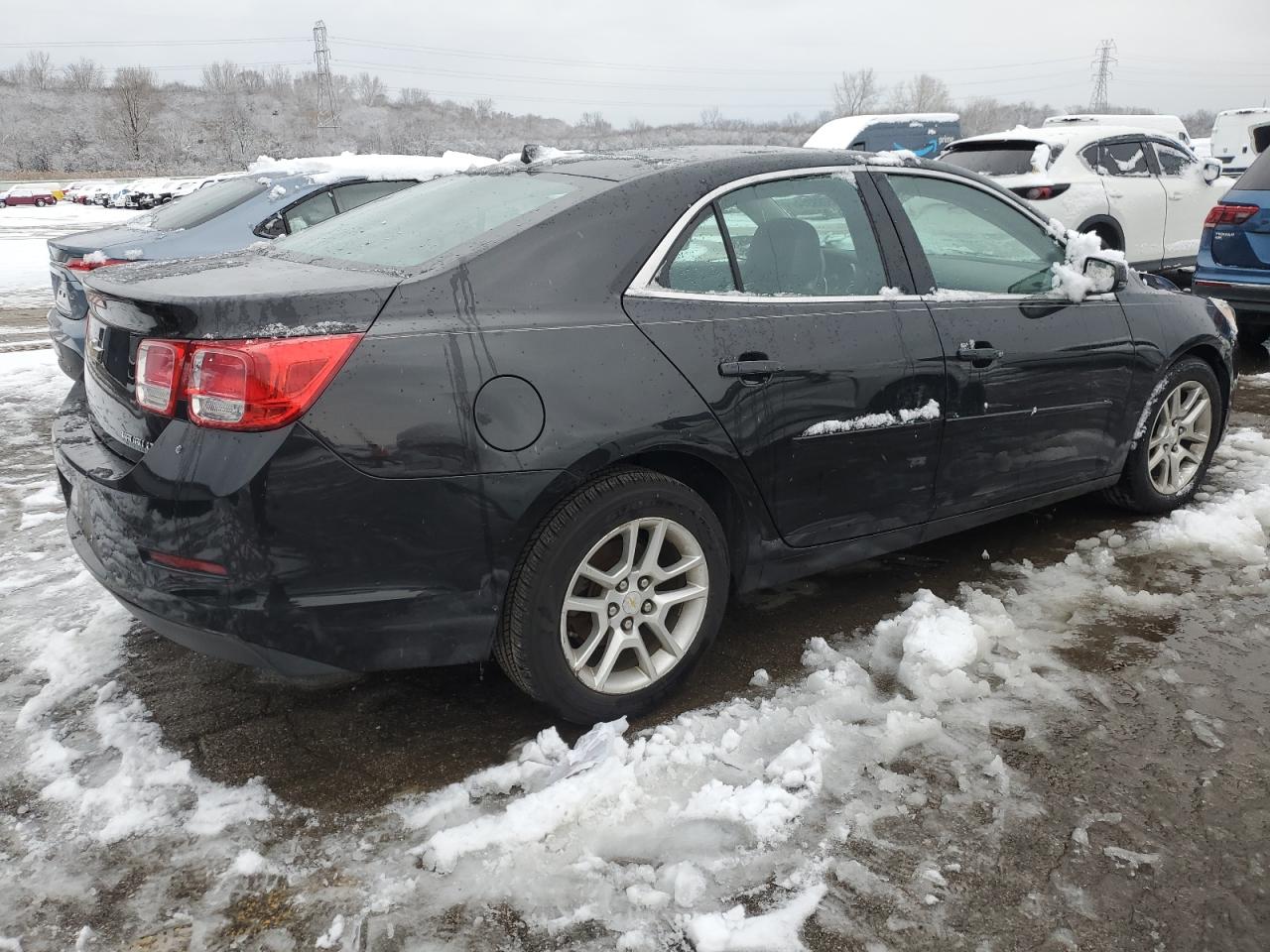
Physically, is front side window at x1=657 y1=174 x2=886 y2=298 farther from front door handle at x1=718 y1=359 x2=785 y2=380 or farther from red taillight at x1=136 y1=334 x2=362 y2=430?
red taillight at x1=136 y1=334 x2=362 y2=430

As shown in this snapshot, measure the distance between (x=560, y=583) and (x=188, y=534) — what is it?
3.01ft

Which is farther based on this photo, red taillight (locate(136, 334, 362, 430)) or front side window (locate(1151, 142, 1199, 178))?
front side window (locate(1151, 142, 1199, 178))

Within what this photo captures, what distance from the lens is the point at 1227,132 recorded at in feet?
74.8

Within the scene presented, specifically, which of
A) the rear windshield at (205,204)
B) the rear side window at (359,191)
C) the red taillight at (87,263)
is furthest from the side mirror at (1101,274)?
the rear windshield at (205,204)

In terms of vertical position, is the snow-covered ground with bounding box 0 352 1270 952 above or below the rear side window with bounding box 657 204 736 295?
below

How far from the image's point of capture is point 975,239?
383cm

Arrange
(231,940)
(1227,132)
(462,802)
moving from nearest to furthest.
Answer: (231,940)
(462,802)
(1227,132)

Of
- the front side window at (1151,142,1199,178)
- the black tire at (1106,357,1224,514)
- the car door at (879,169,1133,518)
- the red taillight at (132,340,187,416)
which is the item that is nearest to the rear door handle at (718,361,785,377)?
the car door at (879,169,1133,518)

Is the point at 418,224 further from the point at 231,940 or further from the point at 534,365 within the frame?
the point at 231,940

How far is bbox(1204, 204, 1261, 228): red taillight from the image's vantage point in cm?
730

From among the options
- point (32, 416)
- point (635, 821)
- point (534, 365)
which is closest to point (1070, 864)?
point (635, 821)

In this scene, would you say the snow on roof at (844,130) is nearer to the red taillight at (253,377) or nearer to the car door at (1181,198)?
the car door at (1181,198)

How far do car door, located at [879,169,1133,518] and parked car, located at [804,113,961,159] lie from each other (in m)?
15.4

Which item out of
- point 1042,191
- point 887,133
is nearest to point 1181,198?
point 1042,191
